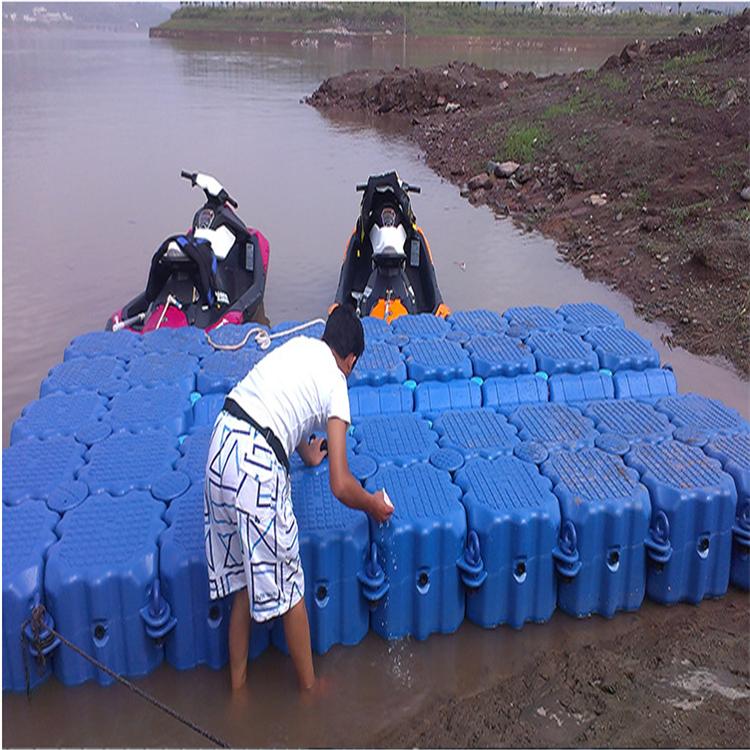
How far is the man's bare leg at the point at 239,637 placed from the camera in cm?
317

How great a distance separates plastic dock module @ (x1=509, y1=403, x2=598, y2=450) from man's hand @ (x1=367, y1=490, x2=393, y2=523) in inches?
49.7

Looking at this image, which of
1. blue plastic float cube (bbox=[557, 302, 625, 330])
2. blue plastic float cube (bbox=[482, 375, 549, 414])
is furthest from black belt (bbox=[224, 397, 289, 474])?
blue plastic float cube (bbox=[557, 302, 625, 330])

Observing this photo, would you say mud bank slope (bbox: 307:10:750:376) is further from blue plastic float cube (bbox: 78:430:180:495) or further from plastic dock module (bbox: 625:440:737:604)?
blue plastic float cube (bbox: 78:430:180:495)

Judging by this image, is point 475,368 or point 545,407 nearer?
point 545,407

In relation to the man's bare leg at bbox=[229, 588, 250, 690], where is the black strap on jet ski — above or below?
above

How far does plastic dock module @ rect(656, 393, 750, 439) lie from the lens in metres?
4.21

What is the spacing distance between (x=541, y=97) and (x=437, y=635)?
1941 cm

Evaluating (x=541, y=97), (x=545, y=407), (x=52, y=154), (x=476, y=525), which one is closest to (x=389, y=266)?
(x=545, y=407)

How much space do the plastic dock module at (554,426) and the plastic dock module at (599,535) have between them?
19 cm

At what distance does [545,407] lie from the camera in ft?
14.7

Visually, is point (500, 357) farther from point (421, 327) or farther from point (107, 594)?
point (107, 594)

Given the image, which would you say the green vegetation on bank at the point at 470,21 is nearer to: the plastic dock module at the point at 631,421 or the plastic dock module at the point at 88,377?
the plastic dock module at the point at 631,421

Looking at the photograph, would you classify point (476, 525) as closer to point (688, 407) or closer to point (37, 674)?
point (688, 407)

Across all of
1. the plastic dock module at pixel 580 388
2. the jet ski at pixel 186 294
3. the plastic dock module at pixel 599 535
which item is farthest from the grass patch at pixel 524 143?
the plastic dock module at pixel 599 535
